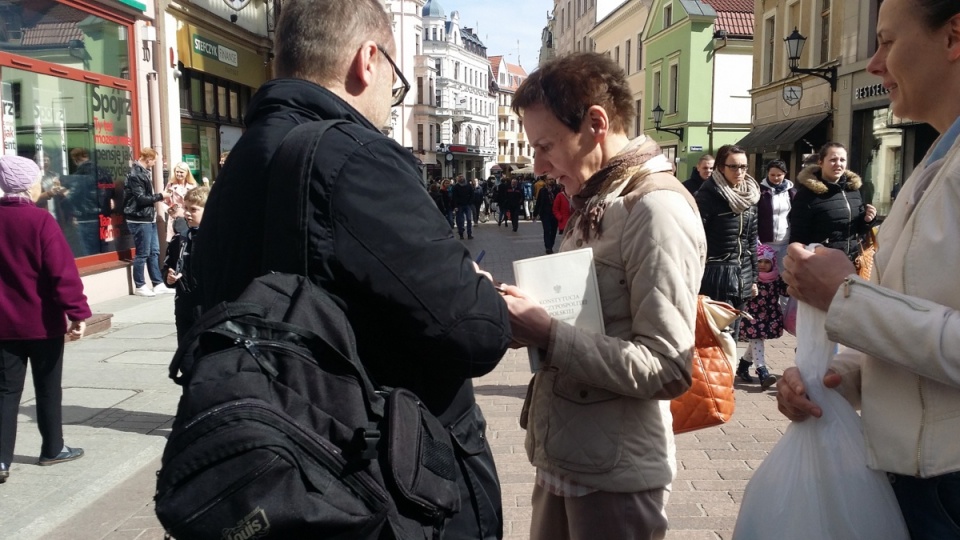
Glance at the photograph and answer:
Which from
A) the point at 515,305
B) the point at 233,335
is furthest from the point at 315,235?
the point at 515,305

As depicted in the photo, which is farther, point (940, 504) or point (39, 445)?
point (39, 445)

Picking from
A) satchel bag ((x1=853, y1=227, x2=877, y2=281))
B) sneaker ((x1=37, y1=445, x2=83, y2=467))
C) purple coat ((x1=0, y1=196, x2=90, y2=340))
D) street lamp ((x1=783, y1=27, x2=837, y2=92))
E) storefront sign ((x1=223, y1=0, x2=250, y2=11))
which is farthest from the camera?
street lamp ((x1=783, y1=27, x2=837, y2=92))

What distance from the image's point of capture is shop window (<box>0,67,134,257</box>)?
363 inches

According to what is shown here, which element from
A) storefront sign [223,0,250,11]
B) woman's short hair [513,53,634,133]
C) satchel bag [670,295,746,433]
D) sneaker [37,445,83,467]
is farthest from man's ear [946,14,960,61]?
storefront sign [223,0,250,11]

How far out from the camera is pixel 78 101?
33.9 feet

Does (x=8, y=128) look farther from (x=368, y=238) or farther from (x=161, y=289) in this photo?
(x=368, y=238)

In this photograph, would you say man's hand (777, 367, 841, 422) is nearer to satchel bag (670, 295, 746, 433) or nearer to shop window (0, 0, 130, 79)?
satchel bag (670, 295, 746, 433)

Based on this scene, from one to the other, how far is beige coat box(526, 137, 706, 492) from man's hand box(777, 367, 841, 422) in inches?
9.9

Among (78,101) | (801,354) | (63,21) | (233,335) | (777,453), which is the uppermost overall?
(63,21)

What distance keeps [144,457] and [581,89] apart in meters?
4.04

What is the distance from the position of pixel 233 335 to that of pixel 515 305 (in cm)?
82

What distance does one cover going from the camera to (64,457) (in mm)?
4812

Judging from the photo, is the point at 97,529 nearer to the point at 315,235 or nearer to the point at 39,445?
the point at 39,445

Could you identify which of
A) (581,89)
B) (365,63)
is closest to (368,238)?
(365,63)
